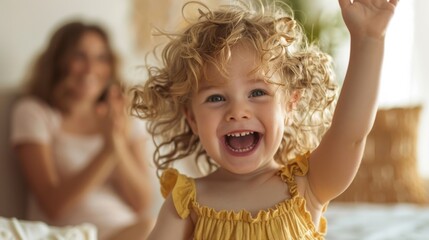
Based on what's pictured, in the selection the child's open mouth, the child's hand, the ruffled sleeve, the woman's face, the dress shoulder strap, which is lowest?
the ruffled sleeve

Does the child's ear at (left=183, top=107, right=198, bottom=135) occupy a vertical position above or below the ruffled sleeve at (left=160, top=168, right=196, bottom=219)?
above

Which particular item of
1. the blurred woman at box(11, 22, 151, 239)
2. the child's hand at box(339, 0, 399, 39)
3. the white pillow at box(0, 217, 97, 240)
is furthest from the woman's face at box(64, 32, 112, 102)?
the child's hand at box(339, 0, 399, 39)

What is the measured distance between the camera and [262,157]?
41.9 inches

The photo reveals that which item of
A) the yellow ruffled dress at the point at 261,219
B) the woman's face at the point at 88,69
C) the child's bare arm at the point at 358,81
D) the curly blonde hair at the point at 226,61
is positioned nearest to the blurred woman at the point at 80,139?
the woman's face at the point at 88,69

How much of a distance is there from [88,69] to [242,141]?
5.24 ft

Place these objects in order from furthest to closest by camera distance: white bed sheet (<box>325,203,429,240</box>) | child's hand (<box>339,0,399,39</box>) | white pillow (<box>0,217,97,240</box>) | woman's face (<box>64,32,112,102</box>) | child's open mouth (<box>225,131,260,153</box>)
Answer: woman's face (<box>64,32,112,102</box>)
white bed sheet (<box>325,203,429,240</box>)
white pillow (<box>0,217,97,240</box>)
child's open mouth (<box>225,131,260,153</box>)
child's hand (<box>339,0,399,39</box>)

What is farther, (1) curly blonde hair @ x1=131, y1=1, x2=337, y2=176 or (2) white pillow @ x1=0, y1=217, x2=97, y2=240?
(2) white pillow @ x1=0, y1=217, x2=97, y2=240

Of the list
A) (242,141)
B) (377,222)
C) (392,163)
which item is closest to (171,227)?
(242,141)

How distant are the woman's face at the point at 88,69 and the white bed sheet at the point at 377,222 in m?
0.93

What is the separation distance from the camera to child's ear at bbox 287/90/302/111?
1125 mm

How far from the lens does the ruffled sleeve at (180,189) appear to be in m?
1.09

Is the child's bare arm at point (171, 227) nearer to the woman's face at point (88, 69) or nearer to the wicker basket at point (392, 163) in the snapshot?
the woman's face at point (88, 69)

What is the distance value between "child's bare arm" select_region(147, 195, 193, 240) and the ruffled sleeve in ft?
0.04

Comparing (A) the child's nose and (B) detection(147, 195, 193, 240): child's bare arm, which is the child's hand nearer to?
(A) the child's nose
